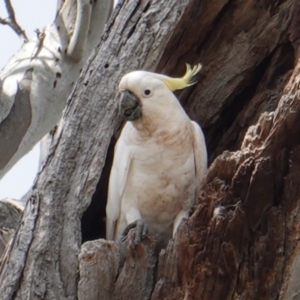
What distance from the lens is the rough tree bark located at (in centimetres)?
277

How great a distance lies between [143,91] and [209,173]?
0.47 meters

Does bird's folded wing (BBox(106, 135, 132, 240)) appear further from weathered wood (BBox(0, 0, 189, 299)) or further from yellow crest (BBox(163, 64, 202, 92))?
yellow crest (BBox(163, 64, 202, 92))

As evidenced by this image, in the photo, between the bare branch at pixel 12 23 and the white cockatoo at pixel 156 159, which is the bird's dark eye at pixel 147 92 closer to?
the white cockatoo at pixel 156 159

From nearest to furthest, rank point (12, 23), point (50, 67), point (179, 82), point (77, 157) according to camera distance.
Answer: point (77, 157)
point (179, 82)
point (50, 67)
point (12, 23)

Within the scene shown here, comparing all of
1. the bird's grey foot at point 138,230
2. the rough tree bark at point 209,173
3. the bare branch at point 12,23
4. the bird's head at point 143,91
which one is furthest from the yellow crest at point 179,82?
the bare branch at point 12,23

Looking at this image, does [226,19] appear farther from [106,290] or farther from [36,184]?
[106,290]

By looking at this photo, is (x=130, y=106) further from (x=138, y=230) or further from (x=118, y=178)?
(x=138, y=230)

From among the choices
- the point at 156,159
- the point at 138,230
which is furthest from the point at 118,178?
the point at 138,230

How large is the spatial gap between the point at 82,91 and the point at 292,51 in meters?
0.91

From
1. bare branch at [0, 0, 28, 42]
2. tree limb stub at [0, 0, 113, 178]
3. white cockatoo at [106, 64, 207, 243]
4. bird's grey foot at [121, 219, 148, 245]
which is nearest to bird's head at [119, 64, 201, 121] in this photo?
white cockatoo at [106, 64, 207, 243]

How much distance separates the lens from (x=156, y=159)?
3.20 m

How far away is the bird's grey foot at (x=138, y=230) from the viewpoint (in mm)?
2957

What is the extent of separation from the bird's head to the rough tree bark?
9 centimetres

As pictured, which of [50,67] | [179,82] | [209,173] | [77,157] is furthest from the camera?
[50,67]
